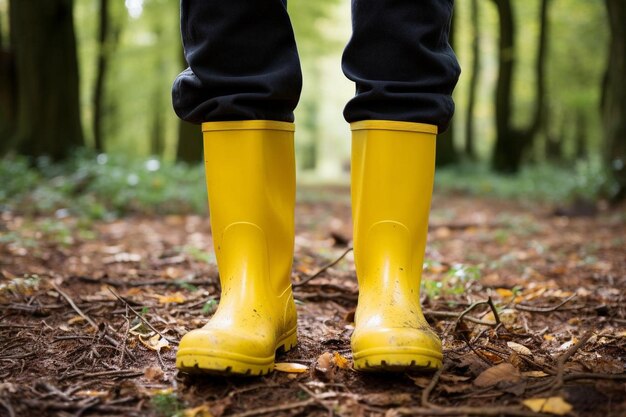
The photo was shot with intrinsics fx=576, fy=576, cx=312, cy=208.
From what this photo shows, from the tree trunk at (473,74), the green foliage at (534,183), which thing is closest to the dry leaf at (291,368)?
the green foliage at (534,183)

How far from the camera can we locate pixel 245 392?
1.15 meters

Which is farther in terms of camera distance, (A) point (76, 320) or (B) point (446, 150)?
(B) point (446, 150)

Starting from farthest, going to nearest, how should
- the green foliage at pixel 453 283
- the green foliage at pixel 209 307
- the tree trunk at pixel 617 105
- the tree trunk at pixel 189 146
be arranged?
the tree trunk at pixel 189 146, the tree trunk at pixel 617 105, the green foliage at pixel 453 283, the green foliage at pixel 209 307

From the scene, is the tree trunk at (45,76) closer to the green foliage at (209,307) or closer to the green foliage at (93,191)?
the green foliage at (93,191)

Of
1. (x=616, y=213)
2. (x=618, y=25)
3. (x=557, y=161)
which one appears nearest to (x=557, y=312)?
(x=616, y=213)

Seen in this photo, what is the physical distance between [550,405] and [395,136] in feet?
2.13

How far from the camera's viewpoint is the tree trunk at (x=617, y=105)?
223 inches

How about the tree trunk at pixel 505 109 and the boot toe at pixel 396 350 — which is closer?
the boot toe at pixel 396 350

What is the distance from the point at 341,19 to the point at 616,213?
47.1 feet

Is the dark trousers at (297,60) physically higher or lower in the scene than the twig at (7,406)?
higher

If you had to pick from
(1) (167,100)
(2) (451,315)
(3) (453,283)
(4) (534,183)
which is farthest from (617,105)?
(1) (167,100)

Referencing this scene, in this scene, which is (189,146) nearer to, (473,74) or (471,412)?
(473,74)

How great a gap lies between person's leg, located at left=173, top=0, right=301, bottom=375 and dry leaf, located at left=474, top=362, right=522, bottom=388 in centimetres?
44

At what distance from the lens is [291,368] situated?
4.17 ft
